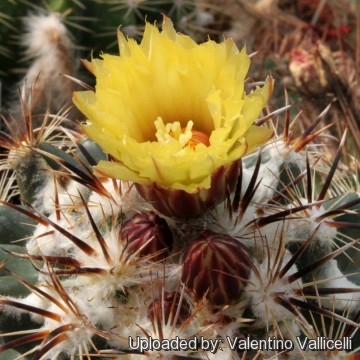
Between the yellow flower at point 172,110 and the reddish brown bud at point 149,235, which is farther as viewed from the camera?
the reddish brown bud at point 149,235

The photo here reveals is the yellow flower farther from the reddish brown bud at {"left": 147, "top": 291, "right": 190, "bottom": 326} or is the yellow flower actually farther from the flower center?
the reddish brown bud at {"left": 147, "top": 291, "right": 190, "bottom": 326}

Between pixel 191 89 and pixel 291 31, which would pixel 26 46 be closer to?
pixel 191 89

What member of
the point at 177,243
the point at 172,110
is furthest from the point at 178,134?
the point at 177,243

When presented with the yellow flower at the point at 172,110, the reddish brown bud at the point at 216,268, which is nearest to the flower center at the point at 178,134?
the yellow flower at the point at 172,110

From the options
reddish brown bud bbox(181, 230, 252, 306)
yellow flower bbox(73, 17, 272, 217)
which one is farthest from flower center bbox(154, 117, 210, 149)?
reddish brown bud bbox(181, 230, 252, 306)

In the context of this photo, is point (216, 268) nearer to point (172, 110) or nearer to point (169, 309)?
point (169, 309)

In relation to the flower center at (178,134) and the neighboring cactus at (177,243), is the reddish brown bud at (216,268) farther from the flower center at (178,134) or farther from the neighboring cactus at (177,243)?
the flower center at (178,134)
